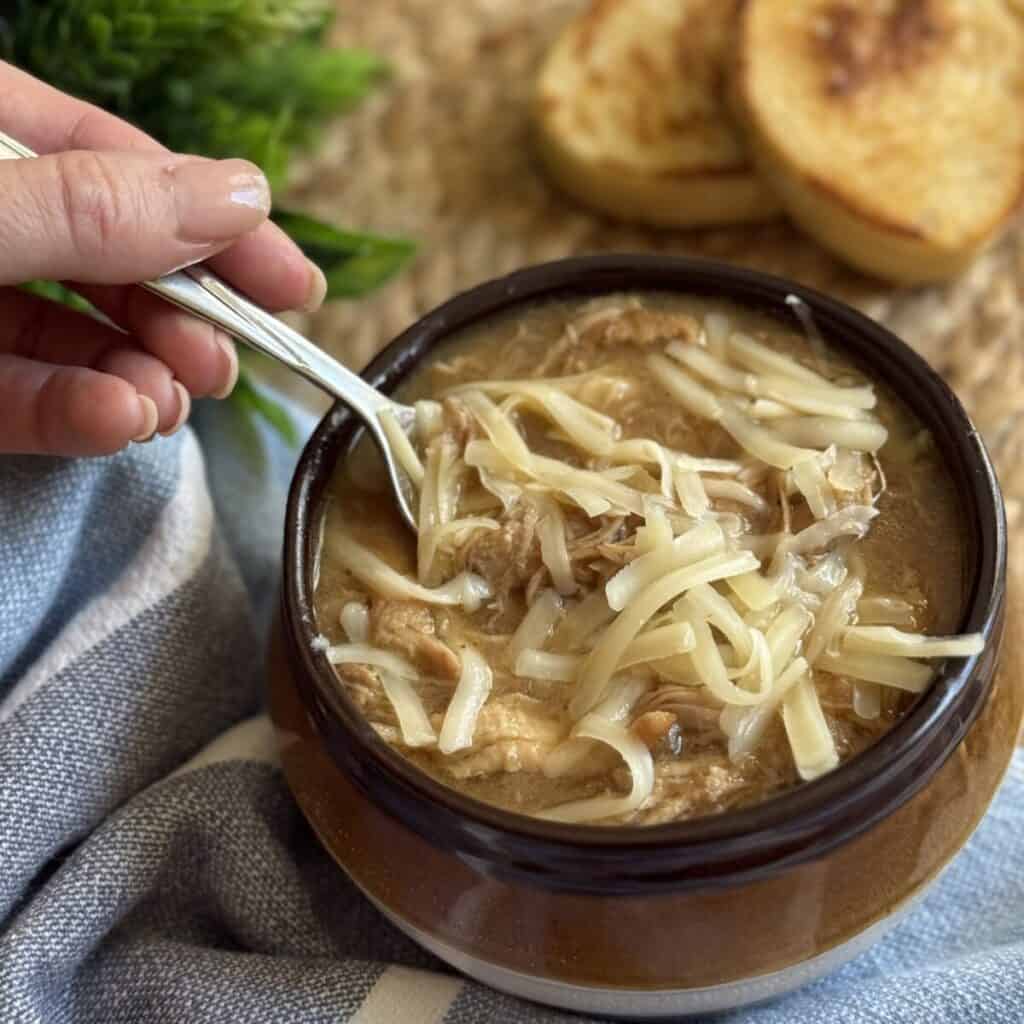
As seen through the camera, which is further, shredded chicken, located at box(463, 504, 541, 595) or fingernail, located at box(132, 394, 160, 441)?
fingernail, located at box(132, 394, 160, 441)

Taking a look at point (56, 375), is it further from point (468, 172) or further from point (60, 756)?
point (468, 172)

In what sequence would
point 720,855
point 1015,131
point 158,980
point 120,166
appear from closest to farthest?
point 720,855 < point 120,166 < point 158,980 < point 1015,131

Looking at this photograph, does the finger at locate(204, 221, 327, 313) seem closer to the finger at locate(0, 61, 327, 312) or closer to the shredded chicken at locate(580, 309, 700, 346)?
the finger at locate(0, 61, 327, 312)

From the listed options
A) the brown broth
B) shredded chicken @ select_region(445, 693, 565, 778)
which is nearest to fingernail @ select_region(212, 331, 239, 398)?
the brown broth

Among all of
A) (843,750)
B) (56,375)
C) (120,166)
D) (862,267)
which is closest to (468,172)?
(862,267)

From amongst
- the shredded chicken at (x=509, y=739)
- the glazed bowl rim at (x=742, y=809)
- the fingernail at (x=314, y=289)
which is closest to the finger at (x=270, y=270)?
the fingernail at (x=314, y=289)

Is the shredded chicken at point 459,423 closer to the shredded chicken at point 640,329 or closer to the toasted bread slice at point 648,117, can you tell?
the shredded chicken at point 640,329
